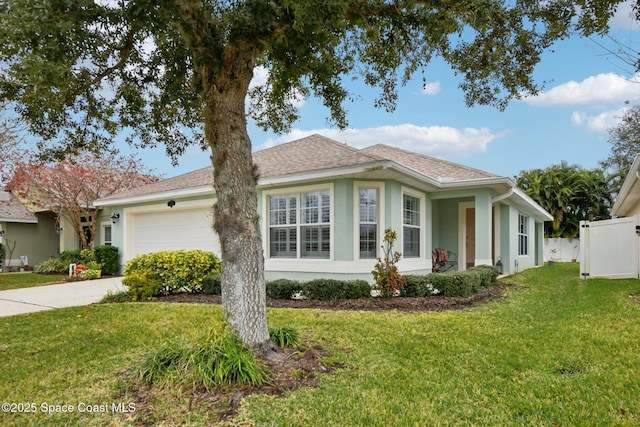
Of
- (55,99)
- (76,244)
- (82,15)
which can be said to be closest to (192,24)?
(82,15)

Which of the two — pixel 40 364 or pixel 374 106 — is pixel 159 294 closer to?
pixel 40 364

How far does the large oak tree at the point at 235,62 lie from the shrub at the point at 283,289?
11.9ft

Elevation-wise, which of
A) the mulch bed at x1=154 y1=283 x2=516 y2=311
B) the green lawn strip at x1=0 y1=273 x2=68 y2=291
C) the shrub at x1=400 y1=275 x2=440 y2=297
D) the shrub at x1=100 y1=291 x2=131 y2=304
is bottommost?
the green lawn strip at x1=0 y1=273 x2=68 y2=291

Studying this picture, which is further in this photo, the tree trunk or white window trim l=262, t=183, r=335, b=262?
white window trim l=262, t=183, r=335, b=262

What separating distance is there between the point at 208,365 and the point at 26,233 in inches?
861

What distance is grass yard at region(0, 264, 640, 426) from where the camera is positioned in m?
3.26

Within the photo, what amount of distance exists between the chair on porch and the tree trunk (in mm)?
9733

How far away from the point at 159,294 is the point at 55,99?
22.2 ft

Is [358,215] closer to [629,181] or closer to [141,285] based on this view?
[141,285]

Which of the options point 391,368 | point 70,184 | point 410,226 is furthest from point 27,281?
point 391,368

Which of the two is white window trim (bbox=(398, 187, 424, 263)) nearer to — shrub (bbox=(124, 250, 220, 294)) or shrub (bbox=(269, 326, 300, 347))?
shrub (bbox=(124, 250, 220, 294))

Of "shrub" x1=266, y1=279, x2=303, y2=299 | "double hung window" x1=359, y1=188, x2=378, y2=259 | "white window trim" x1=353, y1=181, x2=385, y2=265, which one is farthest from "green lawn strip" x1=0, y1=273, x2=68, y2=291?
"double hung window" x1=359, y1=188, x2=378, y2=259

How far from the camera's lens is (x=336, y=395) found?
359 centimetres

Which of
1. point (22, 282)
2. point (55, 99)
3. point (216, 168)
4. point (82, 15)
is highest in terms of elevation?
point (82, 15)
